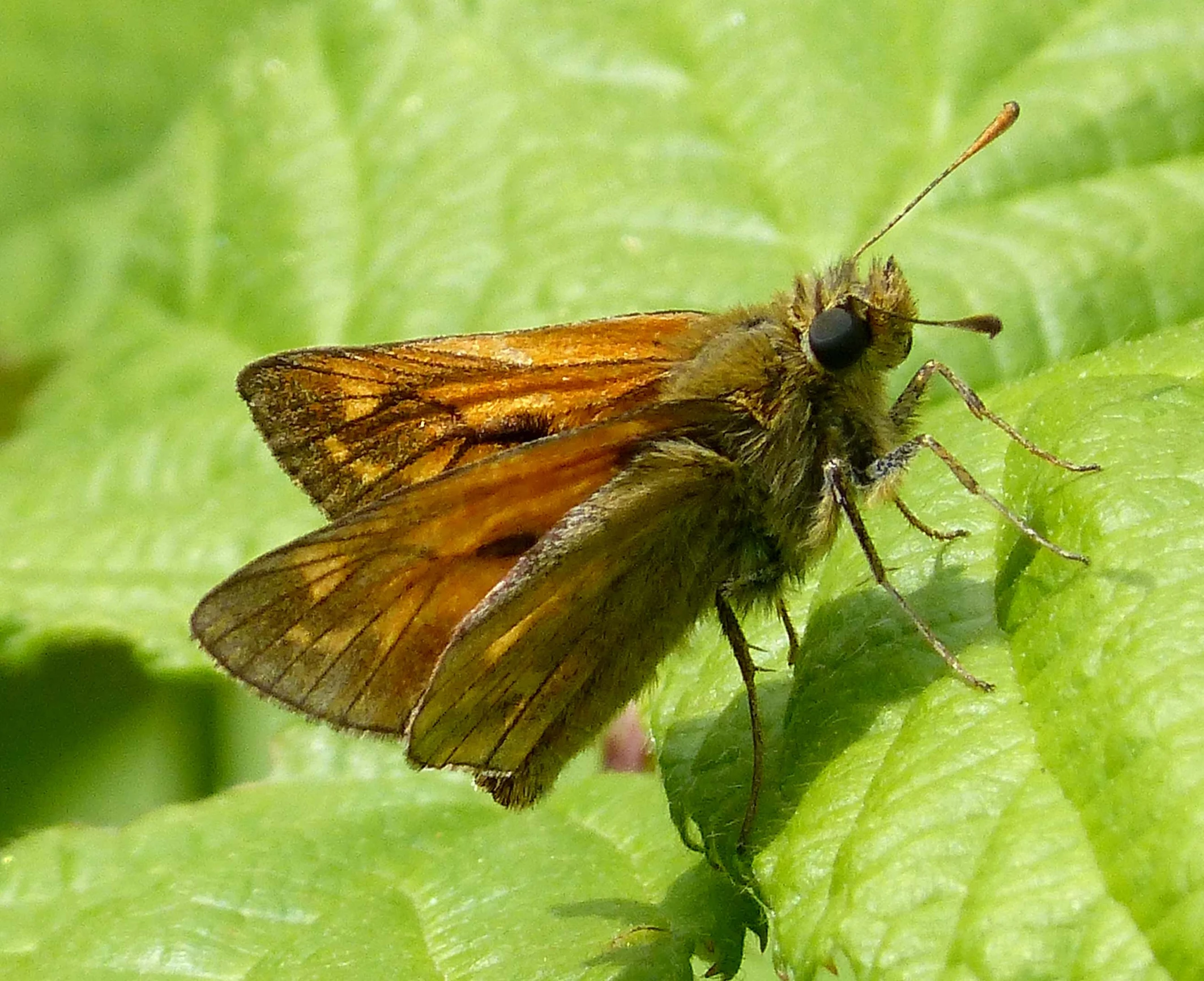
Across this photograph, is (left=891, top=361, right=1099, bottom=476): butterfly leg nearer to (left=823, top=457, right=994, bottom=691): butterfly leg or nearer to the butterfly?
the butterfly

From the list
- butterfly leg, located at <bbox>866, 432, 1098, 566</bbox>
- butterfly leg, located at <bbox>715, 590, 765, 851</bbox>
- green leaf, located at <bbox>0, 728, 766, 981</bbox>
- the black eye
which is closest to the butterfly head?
the black eye

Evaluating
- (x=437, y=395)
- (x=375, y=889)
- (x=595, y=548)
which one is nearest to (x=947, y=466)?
(x=595, y=548)

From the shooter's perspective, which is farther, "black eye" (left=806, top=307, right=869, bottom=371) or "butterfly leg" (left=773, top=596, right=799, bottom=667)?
"butterfly leg" (left=773, top=596, right=799, bottom=667)

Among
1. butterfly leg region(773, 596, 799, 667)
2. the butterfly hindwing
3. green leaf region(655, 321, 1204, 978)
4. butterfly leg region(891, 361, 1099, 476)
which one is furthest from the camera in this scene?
butterfly leg region(773, 596, 799, 667)

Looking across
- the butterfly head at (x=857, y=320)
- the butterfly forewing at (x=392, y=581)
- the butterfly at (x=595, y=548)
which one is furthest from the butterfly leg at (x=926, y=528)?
the butterfly forewing at (x=392, y=581)

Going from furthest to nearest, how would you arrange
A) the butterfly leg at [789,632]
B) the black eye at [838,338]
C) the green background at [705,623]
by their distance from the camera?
1. the butterfly leg at [789,632]
2. the black eye at [838,338]
3. the green background at [705,623]

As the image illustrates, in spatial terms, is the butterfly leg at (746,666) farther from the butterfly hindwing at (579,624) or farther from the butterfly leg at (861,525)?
the butterfly leg at (861,525)
